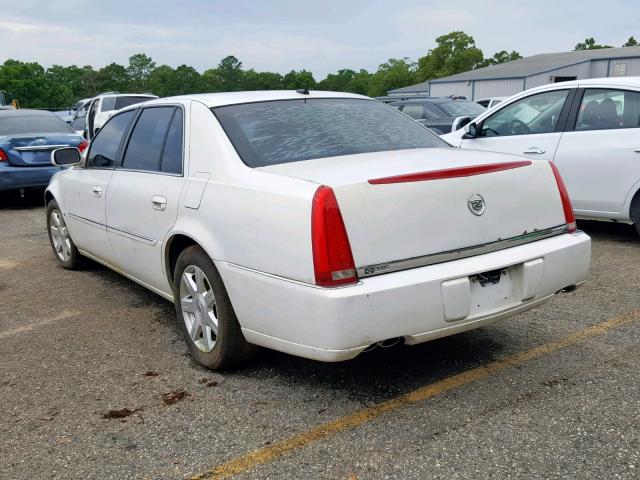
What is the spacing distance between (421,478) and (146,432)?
1257mm

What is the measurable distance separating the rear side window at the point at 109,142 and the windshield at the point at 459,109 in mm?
9074

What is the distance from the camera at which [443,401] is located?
3.07 metres

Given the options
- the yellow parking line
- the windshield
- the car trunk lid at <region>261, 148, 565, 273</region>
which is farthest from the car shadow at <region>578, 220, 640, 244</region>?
the windshield

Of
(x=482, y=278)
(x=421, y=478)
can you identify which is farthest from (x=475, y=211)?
(x=421, y=478)

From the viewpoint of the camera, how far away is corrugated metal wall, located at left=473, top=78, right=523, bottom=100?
4369 cm

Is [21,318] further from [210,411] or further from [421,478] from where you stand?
[421,478]

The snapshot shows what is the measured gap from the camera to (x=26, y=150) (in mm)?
9844

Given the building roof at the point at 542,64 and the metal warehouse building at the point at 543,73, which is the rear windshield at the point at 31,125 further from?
the building roof at the point at 542,64

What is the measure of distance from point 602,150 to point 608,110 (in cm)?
43

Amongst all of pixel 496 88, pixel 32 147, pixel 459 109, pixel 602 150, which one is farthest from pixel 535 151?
pixel 496 88

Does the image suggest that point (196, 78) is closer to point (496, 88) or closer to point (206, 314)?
point (496, 88)

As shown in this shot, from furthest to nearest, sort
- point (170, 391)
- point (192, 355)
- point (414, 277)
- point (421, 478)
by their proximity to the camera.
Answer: point (192, 355) → point (170, 391) → point (414, 277) → point (421, 478)

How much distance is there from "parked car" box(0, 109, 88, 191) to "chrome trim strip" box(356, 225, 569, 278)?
8.43 m

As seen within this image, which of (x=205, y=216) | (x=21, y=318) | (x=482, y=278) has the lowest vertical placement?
(x=21, y=318)
